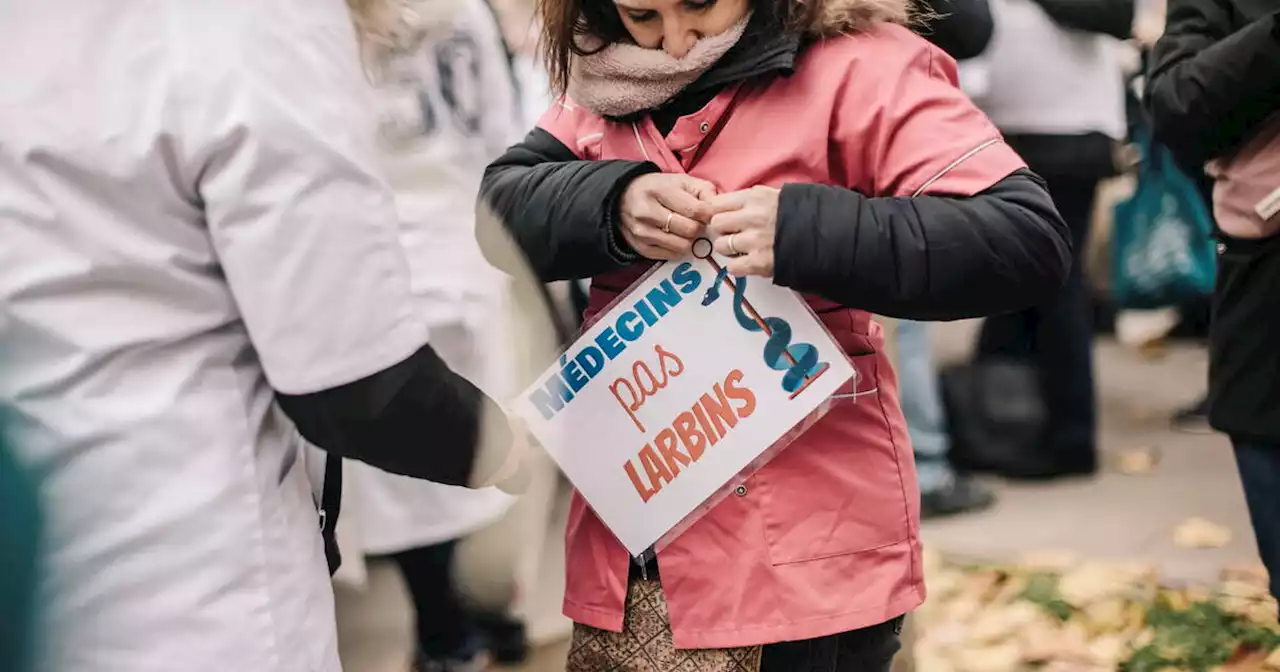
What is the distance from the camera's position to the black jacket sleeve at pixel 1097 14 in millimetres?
3479

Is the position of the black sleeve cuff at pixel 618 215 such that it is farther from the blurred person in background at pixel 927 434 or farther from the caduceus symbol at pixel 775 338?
the blurred person in background at pixel 927 434

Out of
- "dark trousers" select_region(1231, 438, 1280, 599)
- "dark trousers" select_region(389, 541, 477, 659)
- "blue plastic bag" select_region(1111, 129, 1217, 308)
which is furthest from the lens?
"blue plastic bag" select_region(1111, 129, 1217, 308)

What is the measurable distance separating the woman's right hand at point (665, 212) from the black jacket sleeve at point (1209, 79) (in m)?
1.00

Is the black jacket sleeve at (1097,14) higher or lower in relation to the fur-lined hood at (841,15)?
lower

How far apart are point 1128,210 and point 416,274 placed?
9.23 ft

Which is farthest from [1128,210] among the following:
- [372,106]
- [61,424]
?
[61,424]

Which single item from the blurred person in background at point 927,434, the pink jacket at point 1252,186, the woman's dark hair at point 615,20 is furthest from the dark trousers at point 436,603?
the blurred person in background at point 927,434

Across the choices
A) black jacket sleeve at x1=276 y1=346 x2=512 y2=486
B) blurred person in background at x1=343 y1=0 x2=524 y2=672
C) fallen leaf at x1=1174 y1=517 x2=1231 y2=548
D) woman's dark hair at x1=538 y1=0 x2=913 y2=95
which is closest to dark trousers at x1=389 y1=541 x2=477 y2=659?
blurred person in background at x1=343 y1=0 x2=524 y2=672

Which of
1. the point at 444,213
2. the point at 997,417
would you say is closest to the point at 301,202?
the point at 444,213

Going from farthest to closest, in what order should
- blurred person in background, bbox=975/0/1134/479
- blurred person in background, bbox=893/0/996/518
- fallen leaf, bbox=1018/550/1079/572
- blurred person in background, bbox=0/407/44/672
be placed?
blurred person in background, bbox=893/0/996/518, blurred person in background, bbox=975/0/1134/479, fallen leaf, bbox=1018/550/1079/572, blurred person in background, bbox=0/407/44/672

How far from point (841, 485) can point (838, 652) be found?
0.19 meters

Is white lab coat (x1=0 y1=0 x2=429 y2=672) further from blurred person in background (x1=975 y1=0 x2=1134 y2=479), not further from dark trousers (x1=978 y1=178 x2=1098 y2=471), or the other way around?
dark trousers (x1=978 y1=178 x2=1098 y2=471)

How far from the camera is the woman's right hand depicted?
1389mm

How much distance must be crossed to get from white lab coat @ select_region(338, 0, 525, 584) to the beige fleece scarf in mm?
239
